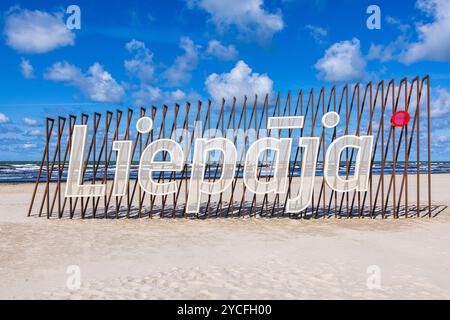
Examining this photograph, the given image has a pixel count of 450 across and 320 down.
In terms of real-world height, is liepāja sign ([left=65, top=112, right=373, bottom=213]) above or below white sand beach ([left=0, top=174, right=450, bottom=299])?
above

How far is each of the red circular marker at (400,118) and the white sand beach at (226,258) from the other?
2196 mm

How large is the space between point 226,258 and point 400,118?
221 inches

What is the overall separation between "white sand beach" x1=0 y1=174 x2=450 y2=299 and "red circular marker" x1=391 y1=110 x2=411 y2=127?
2.20m

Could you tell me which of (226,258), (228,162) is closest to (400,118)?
(228,162)

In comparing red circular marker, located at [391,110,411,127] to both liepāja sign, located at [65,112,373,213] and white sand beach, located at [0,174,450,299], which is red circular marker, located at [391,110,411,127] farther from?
white sand beach, located at [0,174,450,299]

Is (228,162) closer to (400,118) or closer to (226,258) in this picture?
(226,258)

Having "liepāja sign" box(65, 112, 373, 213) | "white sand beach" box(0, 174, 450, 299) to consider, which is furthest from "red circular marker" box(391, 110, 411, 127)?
"white sand beach" box(0, 174, 450, 299)

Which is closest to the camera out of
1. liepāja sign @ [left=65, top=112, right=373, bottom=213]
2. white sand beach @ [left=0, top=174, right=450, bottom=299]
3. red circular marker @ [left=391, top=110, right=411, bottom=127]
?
white sand beach @ [left=0, top=174, right=450, bottom=299]

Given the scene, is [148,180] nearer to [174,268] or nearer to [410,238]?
[174,268]

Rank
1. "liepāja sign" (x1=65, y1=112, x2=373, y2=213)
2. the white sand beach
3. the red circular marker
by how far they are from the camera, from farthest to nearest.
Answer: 1. the red circular marker
2. "liepāja sign" (x1=65, y1=112, x2=373, y2=213)
3. the white sand beach

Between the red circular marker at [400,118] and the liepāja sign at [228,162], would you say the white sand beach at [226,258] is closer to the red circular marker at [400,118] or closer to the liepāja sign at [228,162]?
the liepāja sign at [228,162]

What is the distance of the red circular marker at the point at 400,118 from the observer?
9.16 m

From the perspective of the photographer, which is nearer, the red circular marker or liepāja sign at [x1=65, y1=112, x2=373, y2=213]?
liepāja sign at [x1=65, y1=112, x2=373, y2=213]

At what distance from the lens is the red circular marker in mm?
9156
